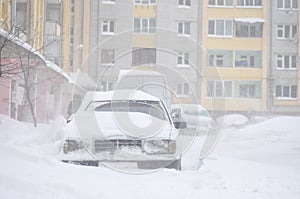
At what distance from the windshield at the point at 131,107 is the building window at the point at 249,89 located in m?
22.2

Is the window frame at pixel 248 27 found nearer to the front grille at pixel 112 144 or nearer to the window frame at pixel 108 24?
the window frame at pixel 108 24

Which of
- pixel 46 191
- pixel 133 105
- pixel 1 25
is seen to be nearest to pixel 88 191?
pixel 46 191

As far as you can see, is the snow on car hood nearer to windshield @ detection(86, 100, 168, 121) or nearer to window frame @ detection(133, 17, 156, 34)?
windshield @ detection(86, 100, 168, 121)

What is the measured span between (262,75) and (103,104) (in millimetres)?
23302

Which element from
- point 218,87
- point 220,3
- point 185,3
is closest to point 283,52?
point 220,3

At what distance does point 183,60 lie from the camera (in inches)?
980

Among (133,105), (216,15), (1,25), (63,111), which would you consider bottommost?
(63,111)

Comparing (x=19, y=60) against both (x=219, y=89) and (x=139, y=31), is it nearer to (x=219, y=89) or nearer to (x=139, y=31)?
(x=139, y=31)

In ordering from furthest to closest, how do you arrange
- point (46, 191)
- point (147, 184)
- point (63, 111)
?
point (63, 111)
point (147, 184)
point (46, 191)

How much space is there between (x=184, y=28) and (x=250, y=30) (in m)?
4.16

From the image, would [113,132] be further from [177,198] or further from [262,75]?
[262,75]

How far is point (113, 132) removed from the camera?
19.7 feet

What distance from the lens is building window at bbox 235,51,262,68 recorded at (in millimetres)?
29719

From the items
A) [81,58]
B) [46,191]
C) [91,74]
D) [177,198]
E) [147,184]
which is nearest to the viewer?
[46,191]
